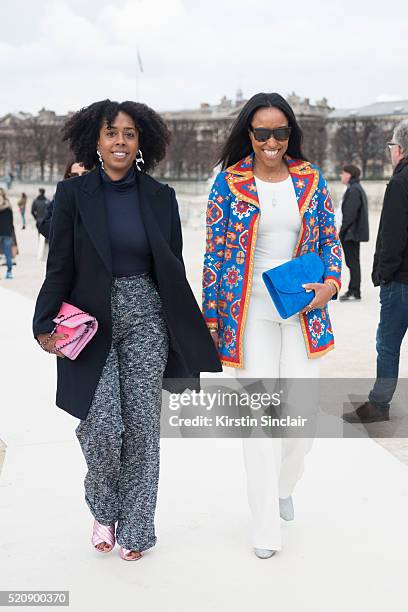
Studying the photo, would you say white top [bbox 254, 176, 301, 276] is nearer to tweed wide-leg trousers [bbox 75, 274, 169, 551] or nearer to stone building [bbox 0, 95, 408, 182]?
tweed wide-leg trousers [bbox 75, 274, 169, 551]

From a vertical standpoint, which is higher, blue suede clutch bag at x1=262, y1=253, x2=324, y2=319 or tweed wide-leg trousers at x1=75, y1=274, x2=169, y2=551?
blue suede clutch bag at x1=262, y1=253, x2=324, y2=319

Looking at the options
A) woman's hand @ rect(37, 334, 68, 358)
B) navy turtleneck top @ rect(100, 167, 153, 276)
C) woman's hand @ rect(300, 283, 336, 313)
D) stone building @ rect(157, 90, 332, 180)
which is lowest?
stone building @ rect(157, 90, 332, 180)

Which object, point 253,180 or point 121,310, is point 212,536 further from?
point 253,180

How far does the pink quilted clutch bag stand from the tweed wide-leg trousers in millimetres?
98

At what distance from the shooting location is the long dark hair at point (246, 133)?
3611mm

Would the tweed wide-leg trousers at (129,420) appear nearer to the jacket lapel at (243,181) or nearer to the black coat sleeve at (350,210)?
the jacket lapel at (243,181)

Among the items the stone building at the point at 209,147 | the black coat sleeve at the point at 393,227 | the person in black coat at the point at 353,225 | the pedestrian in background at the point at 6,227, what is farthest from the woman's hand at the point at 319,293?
the stone building at the point at 209,147

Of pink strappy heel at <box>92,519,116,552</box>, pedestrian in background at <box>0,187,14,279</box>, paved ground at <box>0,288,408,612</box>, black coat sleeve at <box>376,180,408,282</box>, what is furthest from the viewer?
Result: pedestrian in background at <box>0,187,14,279</box>

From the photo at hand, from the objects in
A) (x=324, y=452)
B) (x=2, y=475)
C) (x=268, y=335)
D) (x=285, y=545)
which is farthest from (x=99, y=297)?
(x=324, y=452)

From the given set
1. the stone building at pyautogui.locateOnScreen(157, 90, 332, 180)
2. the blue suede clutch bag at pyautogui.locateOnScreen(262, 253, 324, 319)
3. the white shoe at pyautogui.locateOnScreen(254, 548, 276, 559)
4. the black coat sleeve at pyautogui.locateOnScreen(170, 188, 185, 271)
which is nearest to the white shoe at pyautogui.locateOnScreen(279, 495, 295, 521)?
the white shoe at pyautogui.locateOnScreen(254, 548, 276, 559)

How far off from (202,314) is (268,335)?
0.27 meters

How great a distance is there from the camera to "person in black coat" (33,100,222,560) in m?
3.35

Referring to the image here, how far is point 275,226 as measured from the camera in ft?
11.7

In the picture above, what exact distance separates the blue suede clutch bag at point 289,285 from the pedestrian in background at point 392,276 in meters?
1.86
